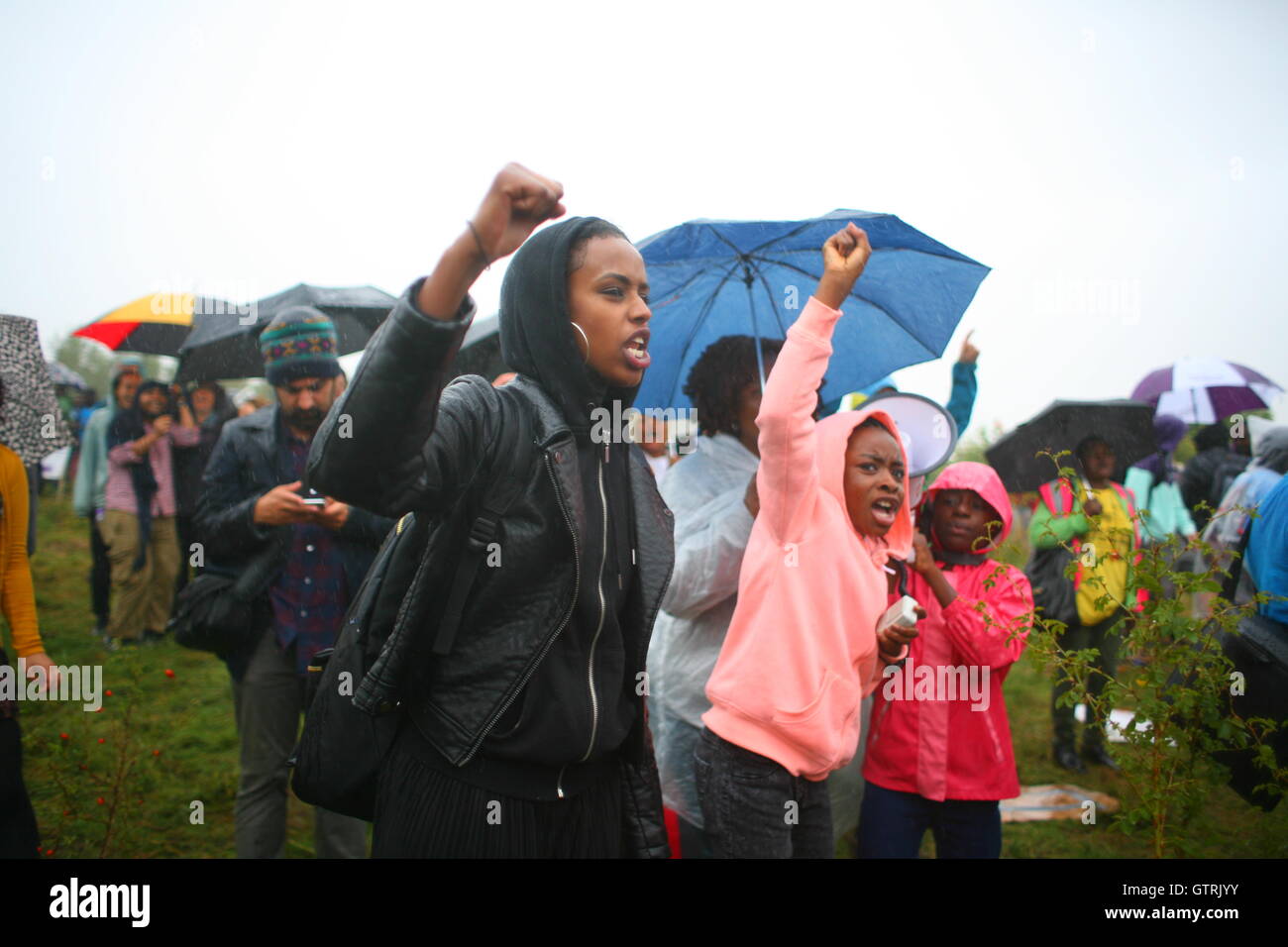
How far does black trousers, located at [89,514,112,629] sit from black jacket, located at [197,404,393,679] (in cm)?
467

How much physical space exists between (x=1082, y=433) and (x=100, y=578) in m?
A: 7.57

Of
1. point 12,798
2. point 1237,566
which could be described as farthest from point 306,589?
Answer: point 1237,566

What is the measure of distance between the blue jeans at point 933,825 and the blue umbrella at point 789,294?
156 cm

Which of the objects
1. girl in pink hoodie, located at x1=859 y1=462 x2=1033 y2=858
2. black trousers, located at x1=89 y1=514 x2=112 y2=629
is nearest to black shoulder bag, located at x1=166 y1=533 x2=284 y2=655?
girl in pink hoodie, located at x1=859 y1=462 x2=1033 y2=858

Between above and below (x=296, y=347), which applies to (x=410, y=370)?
below

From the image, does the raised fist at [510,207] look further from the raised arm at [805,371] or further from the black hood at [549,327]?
the raised arm at [805,371]

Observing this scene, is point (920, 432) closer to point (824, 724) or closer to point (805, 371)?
point (805, 371)

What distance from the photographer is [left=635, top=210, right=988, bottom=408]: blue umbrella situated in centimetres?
282

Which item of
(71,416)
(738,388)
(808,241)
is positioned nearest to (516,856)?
(738,388)

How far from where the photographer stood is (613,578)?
1764mm

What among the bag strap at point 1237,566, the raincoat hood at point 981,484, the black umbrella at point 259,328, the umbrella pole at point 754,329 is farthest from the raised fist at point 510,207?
the black umbrella at point 259,328

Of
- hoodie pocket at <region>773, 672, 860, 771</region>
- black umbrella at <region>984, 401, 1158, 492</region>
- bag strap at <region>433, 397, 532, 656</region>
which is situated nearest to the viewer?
bag strap at <region>433, 397, 532, 656</region>

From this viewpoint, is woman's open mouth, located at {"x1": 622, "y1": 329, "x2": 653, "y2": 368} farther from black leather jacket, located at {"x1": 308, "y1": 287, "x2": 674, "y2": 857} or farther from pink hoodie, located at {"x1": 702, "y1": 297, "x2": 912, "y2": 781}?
pink hoodie, located at {"x1": 702, "y1": 297, "x2": 912, "y2": 781}

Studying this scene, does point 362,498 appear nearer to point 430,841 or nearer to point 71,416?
point 430,841
